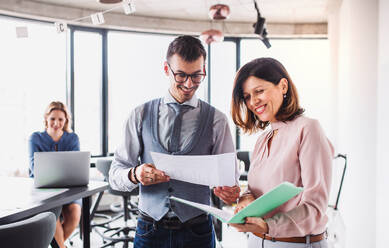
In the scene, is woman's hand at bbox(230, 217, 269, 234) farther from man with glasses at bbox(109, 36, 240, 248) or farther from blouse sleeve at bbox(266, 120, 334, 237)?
man with glasses at bbox(109, 36, 240, 248)

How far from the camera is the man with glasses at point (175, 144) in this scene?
1372mm

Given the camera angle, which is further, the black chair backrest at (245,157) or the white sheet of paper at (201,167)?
the black chair backrest at (245,157)

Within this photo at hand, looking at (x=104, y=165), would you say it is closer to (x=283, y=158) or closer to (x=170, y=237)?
(x=170, y=237)

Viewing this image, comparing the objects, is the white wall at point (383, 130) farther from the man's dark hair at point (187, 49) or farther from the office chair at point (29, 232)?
the office chair at point (29, 232)

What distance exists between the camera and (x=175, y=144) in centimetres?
141

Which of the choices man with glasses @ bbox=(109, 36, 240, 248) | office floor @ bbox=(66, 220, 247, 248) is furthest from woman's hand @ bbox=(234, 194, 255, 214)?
office floor @ bbox=(66, 220, 247, 248)

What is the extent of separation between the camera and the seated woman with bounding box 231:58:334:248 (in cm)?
97

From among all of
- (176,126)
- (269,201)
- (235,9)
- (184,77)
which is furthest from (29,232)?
(235,9)

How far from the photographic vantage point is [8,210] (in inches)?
67.6

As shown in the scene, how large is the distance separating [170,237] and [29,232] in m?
0.57

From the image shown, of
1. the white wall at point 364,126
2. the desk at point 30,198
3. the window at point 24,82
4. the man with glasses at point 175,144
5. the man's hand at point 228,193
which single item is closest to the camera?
the man's hand at point 228,193

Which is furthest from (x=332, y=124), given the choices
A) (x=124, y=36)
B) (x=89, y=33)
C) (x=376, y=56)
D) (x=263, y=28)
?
(x=89, y=33)

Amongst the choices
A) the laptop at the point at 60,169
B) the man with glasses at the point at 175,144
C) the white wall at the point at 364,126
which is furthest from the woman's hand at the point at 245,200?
the white wall at the point at 364,126

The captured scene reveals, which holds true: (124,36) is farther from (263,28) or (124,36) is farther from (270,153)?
(270,153)
